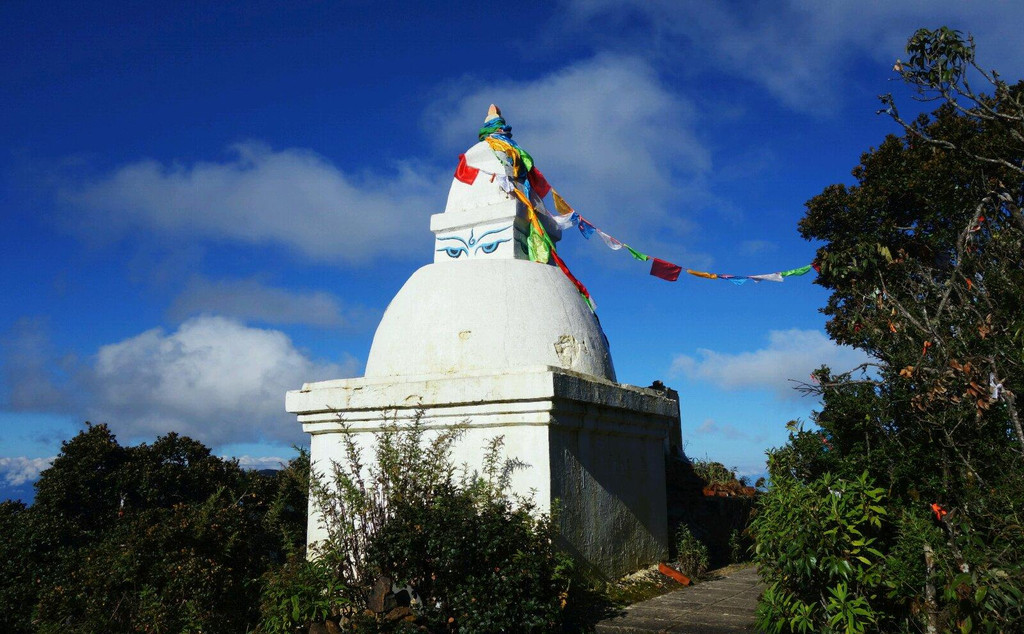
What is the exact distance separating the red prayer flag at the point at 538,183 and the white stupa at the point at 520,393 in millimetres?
862

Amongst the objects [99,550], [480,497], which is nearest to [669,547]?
[480,497]

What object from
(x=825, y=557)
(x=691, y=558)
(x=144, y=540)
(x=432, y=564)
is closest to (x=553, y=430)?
(x=432, y=564)

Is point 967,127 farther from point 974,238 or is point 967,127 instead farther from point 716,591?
point 716,591

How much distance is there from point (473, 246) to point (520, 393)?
2590mm

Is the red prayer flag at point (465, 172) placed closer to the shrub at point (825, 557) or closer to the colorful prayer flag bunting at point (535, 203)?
the colorful prayer flag bunting at point (535, 203)

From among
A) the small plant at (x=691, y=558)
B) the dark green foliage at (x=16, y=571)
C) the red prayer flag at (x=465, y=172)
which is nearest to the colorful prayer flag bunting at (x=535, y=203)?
the red prayer flag at (x=465, y=172)

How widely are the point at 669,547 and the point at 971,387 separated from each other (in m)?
4.08

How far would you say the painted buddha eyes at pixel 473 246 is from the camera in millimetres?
7723

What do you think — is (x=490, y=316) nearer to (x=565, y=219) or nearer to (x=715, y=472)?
(x=565, y=219)

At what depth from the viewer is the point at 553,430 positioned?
584 centimetres

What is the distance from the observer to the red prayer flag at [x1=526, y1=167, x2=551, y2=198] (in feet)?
28.2

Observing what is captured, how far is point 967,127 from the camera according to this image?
9.71m

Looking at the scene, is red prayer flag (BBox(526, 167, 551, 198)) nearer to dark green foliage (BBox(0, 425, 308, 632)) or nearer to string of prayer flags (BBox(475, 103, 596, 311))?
string of prayer flags (BBox(475, 103, 596, 311))

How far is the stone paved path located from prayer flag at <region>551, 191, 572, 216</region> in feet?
14.5
